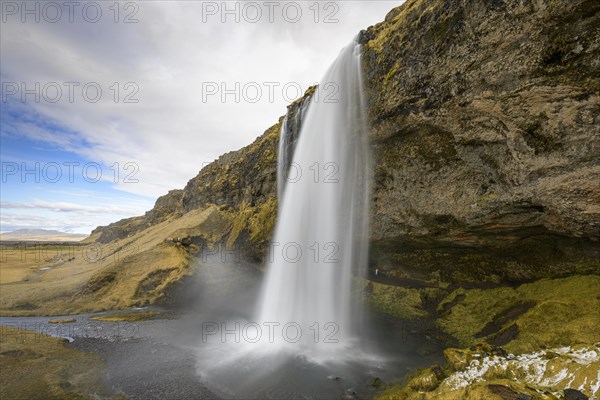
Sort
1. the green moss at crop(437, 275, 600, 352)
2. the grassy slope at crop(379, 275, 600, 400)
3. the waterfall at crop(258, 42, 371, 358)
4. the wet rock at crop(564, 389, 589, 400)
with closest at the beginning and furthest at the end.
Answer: the wet rock at crop(564, 389, 589, 400) < the grassy slope at crop(379, 275, 600, 400) < the green moss at crop(437, 275, 600, 352) < the waterfall at crop(258, 42, 371, 358)

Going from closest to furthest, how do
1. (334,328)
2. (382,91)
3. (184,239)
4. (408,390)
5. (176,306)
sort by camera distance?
(408,390), (382,91), (334,328), (176,306), (184,239)

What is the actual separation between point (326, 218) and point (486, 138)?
44.3 ft

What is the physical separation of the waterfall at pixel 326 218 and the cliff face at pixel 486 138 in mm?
1731

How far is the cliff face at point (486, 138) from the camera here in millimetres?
12766

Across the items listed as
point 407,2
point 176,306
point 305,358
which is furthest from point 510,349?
point 176,306

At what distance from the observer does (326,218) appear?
2577cm

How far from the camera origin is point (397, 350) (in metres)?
17.9

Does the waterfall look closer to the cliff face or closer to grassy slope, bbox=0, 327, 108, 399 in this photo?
the cliff face

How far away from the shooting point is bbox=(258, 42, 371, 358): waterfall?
23.6 meters

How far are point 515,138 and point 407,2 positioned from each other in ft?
45.5

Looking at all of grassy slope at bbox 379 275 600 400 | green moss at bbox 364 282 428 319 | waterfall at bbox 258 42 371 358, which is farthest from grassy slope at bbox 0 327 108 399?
green moss at bbox 364 282 428 319

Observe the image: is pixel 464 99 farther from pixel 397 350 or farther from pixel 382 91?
pixel 397 350

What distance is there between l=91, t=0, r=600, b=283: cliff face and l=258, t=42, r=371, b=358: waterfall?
5.68ft

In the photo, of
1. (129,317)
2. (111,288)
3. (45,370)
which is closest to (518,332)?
(45,370)
